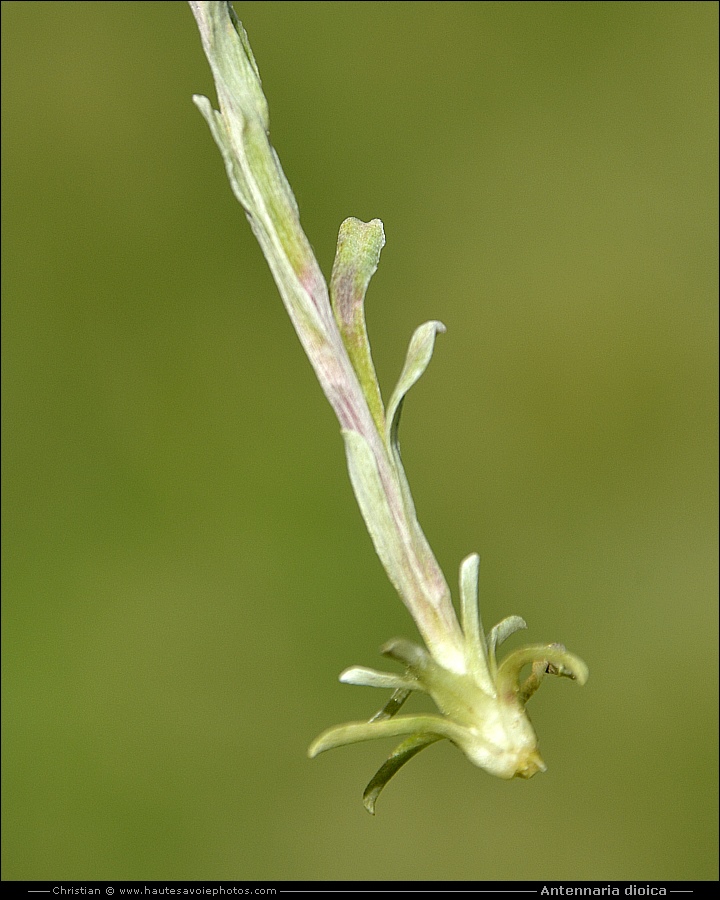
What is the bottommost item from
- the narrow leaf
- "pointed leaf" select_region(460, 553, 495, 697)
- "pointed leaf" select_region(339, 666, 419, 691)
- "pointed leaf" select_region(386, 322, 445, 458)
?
the narrow leaf

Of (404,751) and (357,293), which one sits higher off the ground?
(357,293)

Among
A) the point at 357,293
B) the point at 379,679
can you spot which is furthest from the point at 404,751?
the point at 357,293

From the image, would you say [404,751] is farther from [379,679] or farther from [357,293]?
[357,293]

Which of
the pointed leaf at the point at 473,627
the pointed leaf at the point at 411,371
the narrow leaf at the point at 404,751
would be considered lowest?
the narrow leaf at the point at 404,751

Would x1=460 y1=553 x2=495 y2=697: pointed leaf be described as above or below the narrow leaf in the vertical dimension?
above

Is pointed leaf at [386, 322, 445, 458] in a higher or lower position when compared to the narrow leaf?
higher
